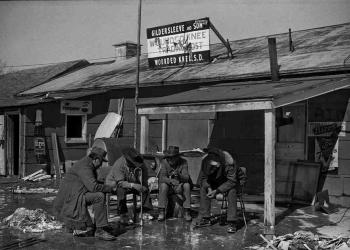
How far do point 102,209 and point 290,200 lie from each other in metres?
5.26

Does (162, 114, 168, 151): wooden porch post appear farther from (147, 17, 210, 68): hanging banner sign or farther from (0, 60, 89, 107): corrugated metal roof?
(0, 60, 89, 107): corrugated metal roof

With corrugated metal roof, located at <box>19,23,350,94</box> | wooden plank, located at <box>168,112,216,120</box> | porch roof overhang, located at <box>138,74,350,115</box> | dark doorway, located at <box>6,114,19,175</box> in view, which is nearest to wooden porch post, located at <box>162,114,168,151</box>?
wooden plank, located at <box>168,112,216,120</box>

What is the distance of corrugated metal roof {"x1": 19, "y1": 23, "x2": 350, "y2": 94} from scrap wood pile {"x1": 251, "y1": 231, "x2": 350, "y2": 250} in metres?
4.29

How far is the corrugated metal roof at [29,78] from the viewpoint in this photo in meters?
20.2

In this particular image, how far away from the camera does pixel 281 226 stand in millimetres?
7953

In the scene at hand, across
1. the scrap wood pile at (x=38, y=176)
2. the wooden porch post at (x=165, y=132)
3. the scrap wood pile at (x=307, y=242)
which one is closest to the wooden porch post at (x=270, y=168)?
the scrap wood pile at (x=307, y=242)

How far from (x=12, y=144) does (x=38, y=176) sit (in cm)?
216

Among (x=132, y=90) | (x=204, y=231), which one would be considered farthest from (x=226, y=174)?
(x=132, y=90)

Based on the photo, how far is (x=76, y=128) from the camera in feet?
52.1

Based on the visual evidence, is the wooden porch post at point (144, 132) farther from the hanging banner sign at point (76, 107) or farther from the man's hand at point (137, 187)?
the hanging banner sign at point (76, 107)

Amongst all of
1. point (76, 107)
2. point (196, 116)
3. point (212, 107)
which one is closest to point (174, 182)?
point (212, 107)

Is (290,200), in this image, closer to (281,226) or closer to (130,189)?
(281,226)

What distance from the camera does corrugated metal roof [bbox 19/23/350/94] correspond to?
1080cm

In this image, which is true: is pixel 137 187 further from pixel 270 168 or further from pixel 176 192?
pixel 270 168
